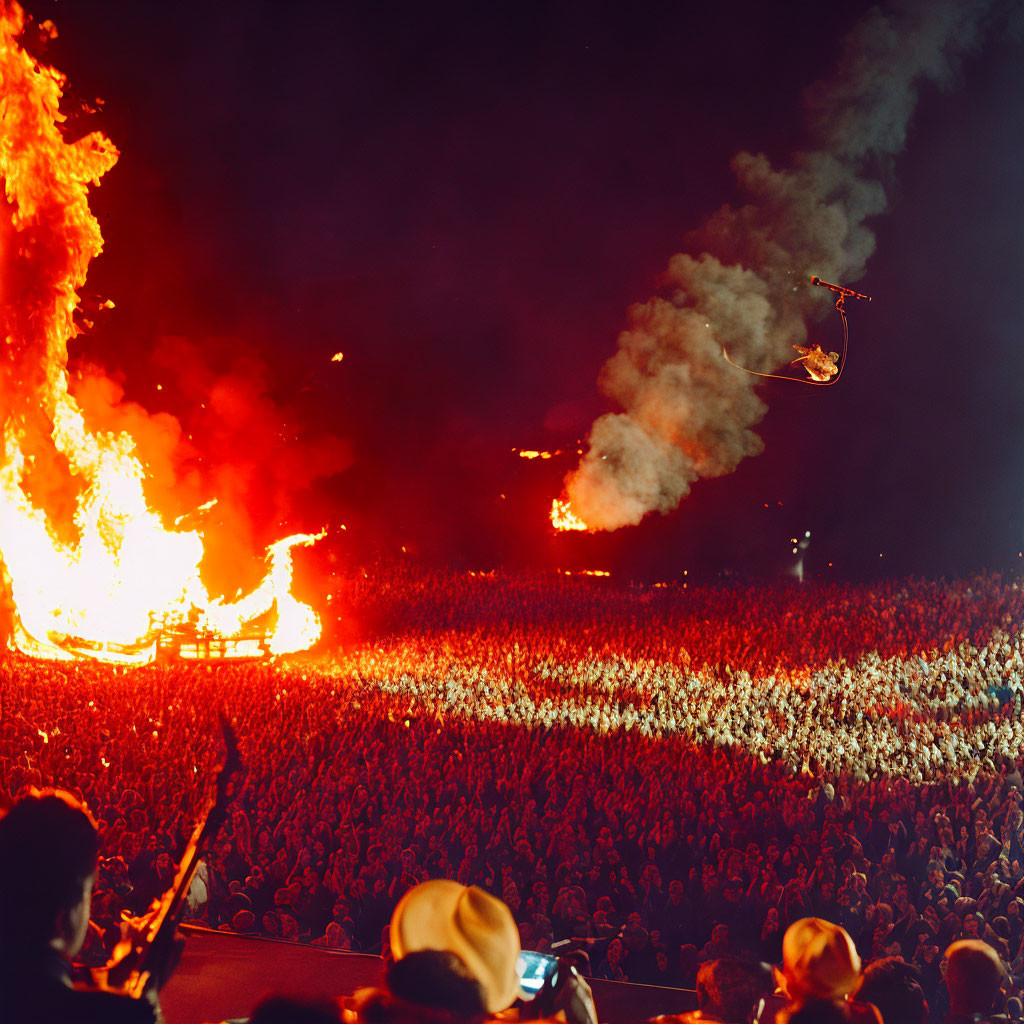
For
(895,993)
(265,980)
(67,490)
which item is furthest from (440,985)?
(67,490)

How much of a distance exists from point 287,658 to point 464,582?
7.99 m

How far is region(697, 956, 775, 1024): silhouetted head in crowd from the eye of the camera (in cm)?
304

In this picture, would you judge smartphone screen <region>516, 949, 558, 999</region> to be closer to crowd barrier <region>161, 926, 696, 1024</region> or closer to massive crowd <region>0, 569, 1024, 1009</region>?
massive crowd <region>0, 569, 1024, 1009</region>

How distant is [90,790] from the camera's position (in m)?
6.64

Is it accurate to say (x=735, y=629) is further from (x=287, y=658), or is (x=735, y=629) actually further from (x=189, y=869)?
(x=189, y=869)

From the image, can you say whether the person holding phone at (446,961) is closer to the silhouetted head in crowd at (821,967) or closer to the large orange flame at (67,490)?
the silhouetted head in crowd at (821,967)

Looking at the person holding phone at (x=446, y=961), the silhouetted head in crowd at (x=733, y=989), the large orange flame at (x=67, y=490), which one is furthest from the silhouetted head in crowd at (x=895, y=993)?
the large orange flame at (x=67, y=490)

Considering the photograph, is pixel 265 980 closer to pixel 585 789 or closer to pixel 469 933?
pixel 585 789

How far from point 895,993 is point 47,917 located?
8.86 feet

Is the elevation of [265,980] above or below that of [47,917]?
below

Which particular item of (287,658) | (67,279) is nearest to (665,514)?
(287,658)

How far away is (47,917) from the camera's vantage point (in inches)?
79.0

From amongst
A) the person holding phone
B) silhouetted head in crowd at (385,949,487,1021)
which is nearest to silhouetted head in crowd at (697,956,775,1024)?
the person holding phone

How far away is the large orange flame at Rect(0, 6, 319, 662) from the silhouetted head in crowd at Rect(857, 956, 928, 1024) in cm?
1381
